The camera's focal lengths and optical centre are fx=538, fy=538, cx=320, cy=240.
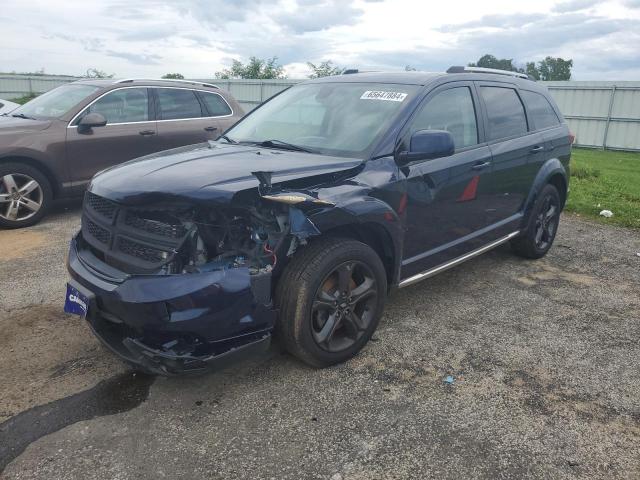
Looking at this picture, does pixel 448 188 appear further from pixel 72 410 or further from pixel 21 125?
pixel 21 125

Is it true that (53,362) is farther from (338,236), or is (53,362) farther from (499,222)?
(499,222)

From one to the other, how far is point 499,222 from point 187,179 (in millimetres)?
2977

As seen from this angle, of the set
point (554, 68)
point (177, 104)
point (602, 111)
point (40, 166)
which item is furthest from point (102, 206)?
point (554, 68)

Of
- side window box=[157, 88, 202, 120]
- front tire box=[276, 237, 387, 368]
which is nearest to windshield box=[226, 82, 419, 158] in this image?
front tire box=[276, 237, 387, 368]

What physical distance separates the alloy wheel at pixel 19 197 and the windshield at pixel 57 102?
949mm

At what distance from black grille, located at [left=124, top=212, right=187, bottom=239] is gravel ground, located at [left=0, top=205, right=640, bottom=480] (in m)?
0.90

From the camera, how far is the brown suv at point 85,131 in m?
6.30

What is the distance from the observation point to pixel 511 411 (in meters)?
2.97

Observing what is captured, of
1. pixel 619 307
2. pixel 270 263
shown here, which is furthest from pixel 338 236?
pixel 619 307

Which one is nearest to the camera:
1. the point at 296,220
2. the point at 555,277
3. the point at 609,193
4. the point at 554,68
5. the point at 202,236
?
the point at 202,236

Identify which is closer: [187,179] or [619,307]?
[187,179]

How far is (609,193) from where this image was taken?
9.20 meters

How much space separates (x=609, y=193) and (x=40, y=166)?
874 cm

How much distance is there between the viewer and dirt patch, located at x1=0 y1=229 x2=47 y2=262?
5.43m
